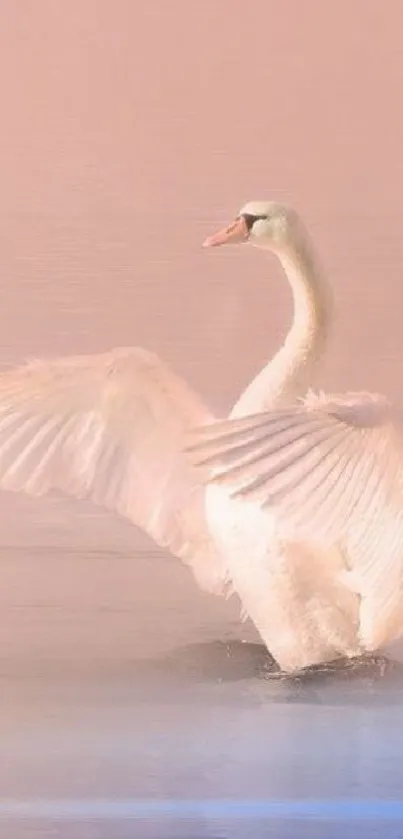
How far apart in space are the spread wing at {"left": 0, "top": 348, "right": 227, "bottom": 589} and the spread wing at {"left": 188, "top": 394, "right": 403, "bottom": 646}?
52 mm

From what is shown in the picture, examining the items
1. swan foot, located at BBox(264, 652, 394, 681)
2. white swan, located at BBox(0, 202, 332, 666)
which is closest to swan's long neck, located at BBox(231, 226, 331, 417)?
white swan, located at BBox(0, 202, 332, 666)

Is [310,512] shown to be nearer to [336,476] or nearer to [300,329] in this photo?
[336,476]

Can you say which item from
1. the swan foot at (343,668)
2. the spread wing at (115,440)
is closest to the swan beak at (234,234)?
the spread wing at (115,440)

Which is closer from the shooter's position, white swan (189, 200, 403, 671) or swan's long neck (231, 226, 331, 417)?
white swan (189, 200, 403, 671)

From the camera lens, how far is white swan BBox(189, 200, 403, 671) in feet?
3.09

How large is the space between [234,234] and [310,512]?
24 centimetres

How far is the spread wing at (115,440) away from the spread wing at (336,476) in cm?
5

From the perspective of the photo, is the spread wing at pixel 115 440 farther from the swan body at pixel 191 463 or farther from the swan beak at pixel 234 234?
the swan beak at pixel 234 234

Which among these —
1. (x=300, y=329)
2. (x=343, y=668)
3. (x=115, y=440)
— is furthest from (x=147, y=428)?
(x=343, y=668)

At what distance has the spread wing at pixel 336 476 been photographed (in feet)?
3.07

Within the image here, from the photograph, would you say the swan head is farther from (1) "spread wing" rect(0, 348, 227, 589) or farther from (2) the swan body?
(1) "spread wing" rect(0, 348, 227, 589)

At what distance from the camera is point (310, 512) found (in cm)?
101

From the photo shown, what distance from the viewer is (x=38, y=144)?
1.09 m

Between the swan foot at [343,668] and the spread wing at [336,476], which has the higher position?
the spread wing at [336,476]
